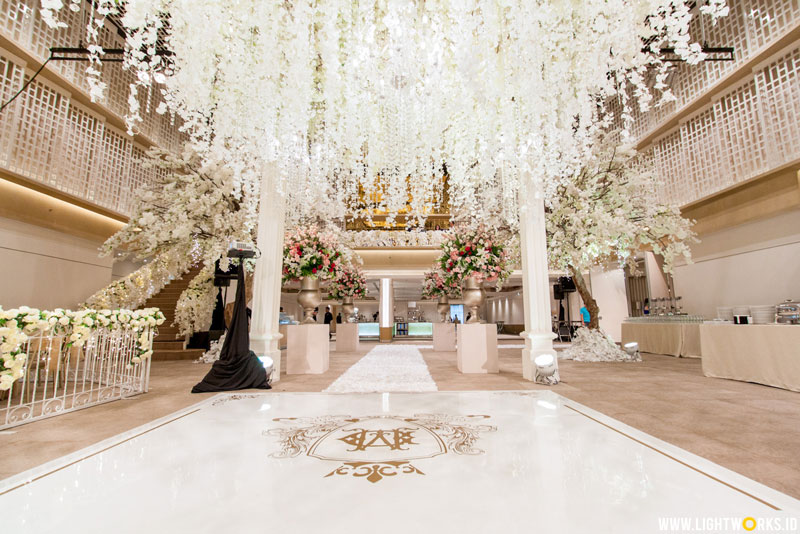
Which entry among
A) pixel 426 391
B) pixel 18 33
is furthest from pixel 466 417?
pixel 18 33

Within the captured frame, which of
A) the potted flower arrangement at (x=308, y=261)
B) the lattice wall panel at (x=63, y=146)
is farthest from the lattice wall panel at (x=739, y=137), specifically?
the lattice wall panel at (x=63, y=146)

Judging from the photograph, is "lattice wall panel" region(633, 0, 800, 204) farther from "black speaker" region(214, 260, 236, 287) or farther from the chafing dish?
"black speaker" region(214, 260, 236, 287)

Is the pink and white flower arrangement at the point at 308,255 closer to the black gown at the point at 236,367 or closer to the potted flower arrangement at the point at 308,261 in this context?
the potted flower arrangement at the point at 308,261

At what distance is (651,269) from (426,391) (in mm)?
9673

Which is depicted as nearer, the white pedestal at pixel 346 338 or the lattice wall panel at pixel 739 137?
the lattice wall panel at pixel 739 137

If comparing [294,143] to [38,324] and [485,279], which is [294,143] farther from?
[485,279]

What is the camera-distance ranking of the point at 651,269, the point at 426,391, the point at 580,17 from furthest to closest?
1. the point at 651,269
2. the point at 426,391
3. the point at 580,17

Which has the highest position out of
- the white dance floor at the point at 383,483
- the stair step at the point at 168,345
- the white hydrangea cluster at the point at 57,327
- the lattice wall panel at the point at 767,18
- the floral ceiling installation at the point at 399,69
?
the lattice wall panel at the point at 767,18

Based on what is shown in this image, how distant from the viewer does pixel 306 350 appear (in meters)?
5.19

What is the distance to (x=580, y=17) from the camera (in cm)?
304

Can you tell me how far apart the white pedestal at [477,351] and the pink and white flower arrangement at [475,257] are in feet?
2.75

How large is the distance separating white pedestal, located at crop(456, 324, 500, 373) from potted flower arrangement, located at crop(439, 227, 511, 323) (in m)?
0.35

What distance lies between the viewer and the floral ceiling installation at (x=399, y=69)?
2928mm

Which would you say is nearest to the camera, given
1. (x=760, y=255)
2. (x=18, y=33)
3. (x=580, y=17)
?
(x=580, y=17)
